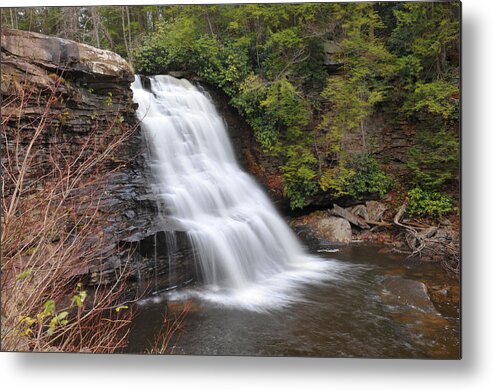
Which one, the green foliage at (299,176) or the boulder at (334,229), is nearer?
the green foliage at (299,176)

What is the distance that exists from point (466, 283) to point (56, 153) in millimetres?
3023

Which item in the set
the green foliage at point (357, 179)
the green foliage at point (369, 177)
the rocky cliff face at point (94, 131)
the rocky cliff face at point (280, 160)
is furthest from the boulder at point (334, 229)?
the rocky cliff face at point (94, 131)

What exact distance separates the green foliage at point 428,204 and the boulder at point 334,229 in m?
0.65

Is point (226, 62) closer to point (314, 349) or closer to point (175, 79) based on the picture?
point (175, 79)

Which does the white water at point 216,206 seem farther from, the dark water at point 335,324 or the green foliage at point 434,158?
the green foliage at point 434,158

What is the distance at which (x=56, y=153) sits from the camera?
9.21 feet

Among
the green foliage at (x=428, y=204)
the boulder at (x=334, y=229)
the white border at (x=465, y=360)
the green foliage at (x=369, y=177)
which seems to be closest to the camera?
the white border at (x=465, y=360)

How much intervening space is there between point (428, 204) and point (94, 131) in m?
2.75

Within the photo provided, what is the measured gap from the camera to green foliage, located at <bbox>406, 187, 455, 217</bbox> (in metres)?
2.87

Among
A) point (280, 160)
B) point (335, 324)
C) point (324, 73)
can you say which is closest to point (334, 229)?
point (280, 160)

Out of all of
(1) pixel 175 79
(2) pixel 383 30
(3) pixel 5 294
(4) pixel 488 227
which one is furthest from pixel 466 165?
(3) pixel 5 294

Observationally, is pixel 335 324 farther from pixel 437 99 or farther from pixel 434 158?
pixel 437 99

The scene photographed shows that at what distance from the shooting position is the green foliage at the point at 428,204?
2.87 m

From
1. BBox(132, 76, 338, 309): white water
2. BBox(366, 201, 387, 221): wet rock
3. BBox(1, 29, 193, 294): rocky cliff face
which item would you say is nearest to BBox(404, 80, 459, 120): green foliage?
BBox(366, 201, 387, 221): wet rock
